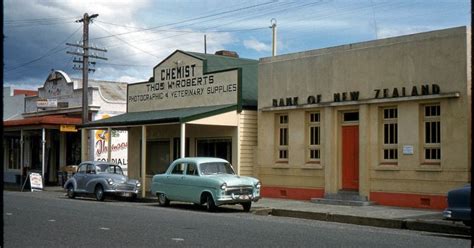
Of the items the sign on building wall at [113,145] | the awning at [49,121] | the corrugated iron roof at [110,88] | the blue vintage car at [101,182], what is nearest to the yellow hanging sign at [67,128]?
the awning at [49,121]

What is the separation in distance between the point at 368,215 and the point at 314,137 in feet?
20.0

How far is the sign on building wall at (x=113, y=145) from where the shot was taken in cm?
3481

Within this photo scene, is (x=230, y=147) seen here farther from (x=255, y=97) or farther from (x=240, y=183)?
(x=240, y=183)

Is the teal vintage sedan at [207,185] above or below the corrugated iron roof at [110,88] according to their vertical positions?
below

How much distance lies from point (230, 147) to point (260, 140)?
168cm

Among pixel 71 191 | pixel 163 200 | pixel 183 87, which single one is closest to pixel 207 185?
pixel 163 200

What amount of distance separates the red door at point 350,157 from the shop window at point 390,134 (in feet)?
3.55

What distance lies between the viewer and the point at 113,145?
3556 centimetres

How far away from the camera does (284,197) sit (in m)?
23.4

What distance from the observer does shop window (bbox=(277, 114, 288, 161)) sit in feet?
78.1

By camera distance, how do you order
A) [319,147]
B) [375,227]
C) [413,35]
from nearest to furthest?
[375,227] < [413,35] < [319,147]

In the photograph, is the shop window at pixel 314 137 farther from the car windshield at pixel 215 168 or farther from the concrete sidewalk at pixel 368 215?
the car windshield at pixel 215 168

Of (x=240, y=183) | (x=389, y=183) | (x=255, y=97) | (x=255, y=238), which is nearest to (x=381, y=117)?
(x=389, y=183)

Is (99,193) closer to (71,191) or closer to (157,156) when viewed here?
(71,191)
